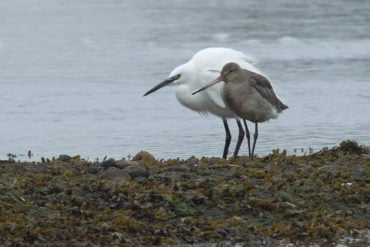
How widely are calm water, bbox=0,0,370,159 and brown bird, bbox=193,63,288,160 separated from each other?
1.66 metres

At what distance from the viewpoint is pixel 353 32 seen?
20344 millimetres

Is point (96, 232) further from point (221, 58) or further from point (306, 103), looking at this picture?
point (306, 103)

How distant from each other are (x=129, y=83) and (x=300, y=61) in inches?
139

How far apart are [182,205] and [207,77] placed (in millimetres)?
3545

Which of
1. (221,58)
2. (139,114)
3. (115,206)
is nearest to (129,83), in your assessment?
(139,114)

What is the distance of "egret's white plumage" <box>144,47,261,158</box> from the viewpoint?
10398 mm

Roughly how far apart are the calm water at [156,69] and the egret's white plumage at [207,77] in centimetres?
70

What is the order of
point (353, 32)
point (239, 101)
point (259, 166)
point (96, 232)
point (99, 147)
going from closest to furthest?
point (96, 232), point (259, 166), point (239, 101), point (99, 147), point (353, 32)

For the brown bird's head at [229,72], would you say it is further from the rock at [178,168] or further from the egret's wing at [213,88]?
the rock at [178,168]

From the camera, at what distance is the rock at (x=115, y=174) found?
771 cm

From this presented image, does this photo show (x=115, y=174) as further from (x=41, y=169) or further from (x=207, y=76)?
(x=207, y=76)

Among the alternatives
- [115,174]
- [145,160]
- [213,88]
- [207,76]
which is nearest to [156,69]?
[207,76]

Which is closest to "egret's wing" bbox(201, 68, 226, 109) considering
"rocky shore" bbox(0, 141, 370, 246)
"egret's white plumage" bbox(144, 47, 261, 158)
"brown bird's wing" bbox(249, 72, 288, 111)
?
"egret's white plumage" bbox(144, 47, 261, 158)

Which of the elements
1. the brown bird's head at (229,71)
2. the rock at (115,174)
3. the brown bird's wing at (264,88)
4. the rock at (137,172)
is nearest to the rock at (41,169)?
the rock at (115,174)
